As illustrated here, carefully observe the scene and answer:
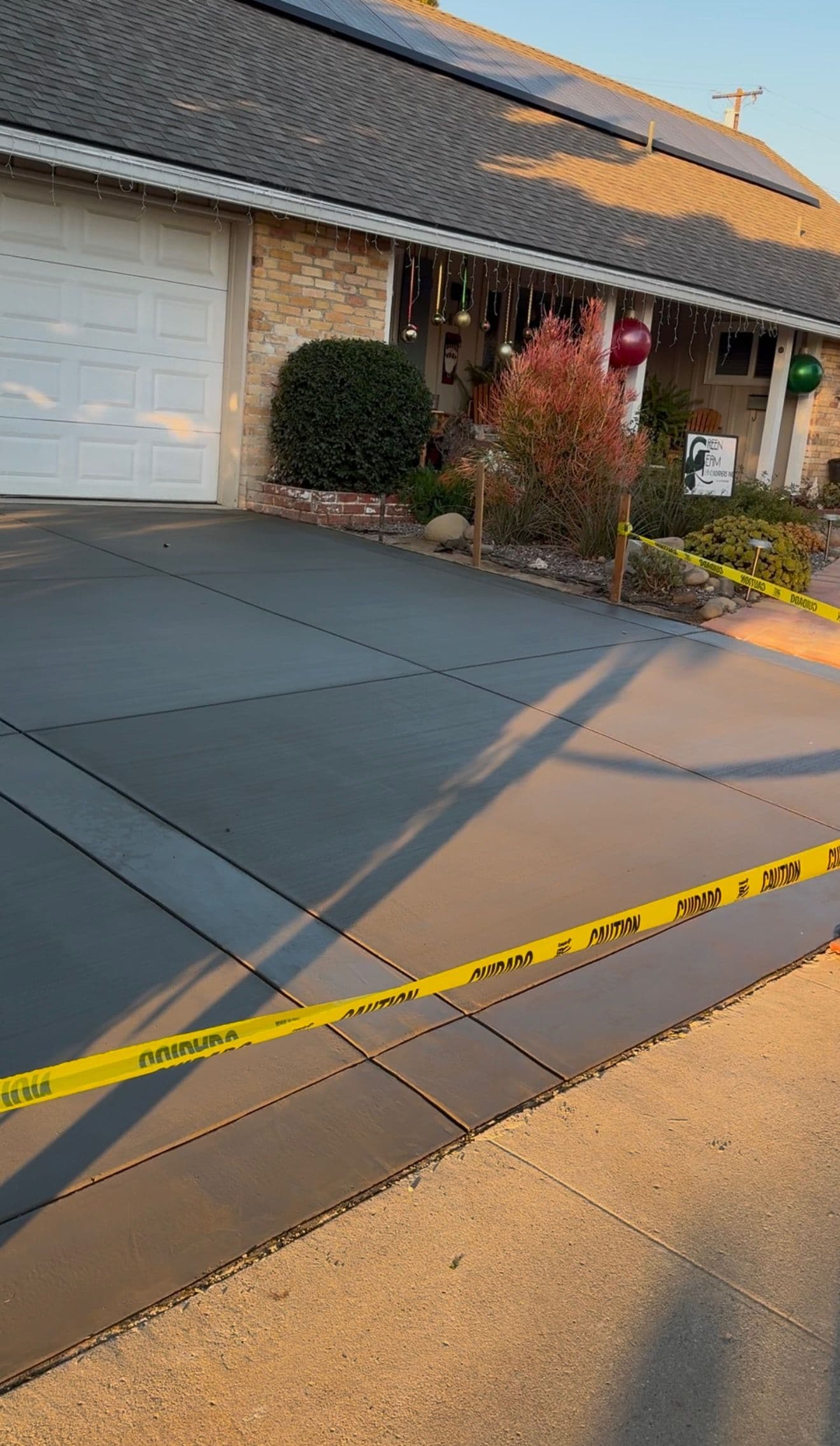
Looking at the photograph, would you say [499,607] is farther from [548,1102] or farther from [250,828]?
[548,1102]

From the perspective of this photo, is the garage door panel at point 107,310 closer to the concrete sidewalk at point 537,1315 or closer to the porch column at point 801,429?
the concrete sidewalk at point 537,1315

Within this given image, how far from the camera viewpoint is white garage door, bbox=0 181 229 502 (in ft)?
36.0

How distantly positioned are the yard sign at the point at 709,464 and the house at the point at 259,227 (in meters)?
3.86

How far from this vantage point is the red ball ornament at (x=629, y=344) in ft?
53.3

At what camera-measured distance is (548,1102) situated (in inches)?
128

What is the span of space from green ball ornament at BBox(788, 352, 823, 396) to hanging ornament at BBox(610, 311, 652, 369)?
4018mm

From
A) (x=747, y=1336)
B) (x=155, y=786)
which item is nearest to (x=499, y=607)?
(x=155, y=786)

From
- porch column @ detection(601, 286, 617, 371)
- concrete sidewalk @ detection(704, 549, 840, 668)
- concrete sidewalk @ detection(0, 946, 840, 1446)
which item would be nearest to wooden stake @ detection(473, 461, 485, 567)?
concrete sidewalk @ detection(704, 549, 840, 668)

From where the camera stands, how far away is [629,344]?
16.2 metres

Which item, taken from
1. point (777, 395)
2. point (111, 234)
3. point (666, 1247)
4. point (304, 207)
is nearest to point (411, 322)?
point (777, 395)

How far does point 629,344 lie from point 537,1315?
15189mm

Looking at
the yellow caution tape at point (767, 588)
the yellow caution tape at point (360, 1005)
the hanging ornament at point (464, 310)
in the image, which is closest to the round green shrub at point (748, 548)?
the yellow caution tape at point (767, 588)

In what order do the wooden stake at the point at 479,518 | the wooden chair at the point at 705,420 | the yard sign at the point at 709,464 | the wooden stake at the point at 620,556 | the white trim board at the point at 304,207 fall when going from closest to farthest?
the wooden stake at the point at 620,556 → the white trim board at the point at 304,207 → the wooden stake at the point at 479,518 → the yard sign at the point at 709,464 → the wooden chair at the point at 705,420

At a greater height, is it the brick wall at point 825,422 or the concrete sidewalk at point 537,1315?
the brick wall at point 825,422
